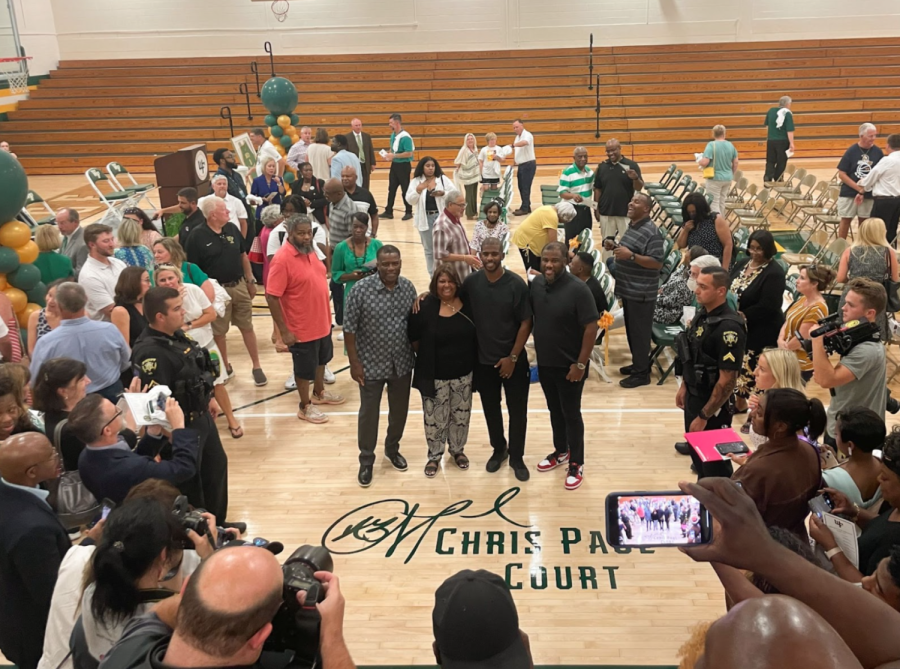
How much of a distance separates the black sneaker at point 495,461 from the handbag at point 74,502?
8.29 ft

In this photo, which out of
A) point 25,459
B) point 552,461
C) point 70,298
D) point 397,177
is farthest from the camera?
point 397,177

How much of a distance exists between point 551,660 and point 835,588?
2189 millimetres

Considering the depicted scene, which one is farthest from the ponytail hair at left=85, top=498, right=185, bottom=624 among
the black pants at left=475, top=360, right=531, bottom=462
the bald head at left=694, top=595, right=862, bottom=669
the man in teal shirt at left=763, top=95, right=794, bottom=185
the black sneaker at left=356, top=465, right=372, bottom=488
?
the man in teal shirt at left=763, top=95, right=794, bottom=185

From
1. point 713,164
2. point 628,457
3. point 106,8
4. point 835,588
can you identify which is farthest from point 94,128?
point 835,588

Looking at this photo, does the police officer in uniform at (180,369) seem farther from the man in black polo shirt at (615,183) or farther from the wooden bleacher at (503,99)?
the wooden bleacher at (503,99)

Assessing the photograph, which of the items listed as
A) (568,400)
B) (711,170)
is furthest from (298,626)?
(711,170)

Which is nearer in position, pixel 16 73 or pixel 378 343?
pixel 378 343

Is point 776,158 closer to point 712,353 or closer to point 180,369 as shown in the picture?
point 712,353

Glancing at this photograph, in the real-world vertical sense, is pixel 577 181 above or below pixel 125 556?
above

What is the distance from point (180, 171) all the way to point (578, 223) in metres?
5.07

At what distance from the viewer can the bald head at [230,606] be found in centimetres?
158

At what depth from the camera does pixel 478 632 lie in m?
1.63

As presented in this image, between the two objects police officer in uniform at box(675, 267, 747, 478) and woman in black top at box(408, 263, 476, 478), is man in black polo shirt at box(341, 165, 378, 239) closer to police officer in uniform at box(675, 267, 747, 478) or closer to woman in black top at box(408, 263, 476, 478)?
woman in black top at box(408, 263, 476, 478)

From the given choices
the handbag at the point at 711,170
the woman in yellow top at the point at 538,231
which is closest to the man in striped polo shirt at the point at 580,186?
the woman in yellow top at the point at 538,231
